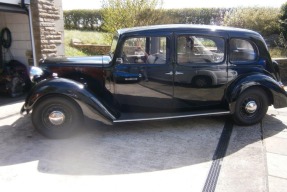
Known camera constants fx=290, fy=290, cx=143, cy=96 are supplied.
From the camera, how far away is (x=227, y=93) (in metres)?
4.88

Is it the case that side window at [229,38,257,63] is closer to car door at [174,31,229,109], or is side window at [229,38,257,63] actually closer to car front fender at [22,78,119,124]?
car door at [174,31,229,109]

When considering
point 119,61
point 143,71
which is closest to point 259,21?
point 143,71

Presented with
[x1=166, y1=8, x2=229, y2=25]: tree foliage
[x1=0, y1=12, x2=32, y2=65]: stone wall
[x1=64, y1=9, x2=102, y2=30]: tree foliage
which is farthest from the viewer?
[x1=64, y1=9, x2=102, y2=30]: tree foliage

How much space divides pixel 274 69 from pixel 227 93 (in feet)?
3.65

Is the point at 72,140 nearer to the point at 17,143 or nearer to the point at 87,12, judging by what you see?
the point at 17,143

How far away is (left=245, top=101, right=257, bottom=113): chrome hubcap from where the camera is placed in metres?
4.91

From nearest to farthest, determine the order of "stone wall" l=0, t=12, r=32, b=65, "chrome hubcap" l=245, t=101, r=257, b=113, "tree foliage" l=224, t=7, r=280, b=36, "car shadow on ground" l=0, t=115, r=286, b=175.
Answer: "car shadow on ground" l=0, t=115, r=286, b=175
"chrome hubcap" l=245, t=101, r=257, b=113
"stone wall" l=0, t=12, r=32, b=65
"tree foliage" l=224, t=7, r=280, b=36

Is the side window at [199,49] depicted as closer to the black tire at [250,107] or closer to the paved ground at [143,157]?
the black tire at [250,107]

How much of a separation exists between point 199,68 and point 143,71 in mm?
914

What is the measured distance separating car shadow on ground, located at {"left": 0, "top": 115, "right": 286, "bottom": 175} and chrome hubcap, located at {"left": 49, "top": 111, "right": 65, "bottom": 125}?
0.30 meters

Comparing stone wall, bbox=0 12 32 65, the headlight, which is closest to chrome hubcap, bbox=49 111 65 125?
the headlight

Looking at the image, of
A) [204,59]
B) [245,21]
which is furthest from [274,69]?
[245,21]

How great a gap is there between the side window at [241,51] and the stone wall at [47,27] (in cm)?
466

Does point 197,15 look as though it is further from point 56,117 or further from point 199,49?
point 56,117
